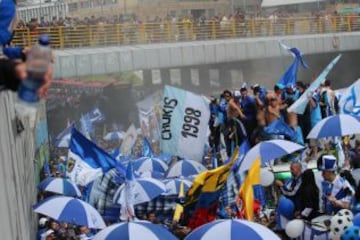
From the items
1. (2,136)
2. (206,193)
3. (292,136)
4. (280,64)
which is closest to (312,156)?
(292,136)

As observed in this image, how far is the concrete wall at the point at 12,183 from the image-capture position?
262 inches

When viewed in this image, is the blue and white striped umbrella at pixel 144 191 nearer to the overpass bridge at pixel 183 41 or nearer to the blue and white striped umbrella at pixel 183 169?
the blue and white striped umbrella at pixel 183 169

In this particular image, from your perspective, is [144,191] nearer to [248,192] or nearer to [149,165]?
[248,192]

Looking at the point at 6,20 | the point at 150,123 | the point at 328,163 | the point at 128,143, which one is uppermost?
the point at 6,20

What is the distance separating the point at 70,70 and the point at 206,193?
49.7 feet

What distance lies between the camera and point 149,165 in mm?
12219

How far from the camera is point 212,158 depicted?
43.7 feet

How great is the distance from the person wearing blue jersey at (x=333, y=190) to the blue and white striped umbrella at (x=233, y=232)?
4.85 feet

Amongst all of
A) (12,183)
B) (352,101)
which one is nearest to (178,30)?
(352,101)

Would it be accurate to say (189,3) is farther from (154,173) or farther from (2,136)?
(2,136)

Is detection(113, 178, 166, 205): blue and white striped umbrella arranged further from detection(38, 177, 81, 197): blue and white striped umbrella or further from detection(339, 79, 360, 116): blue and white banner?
detection(339, 79, 360, 116): blue and white banner

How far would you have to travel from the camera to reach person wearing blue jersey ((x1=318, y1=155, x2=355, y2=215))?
783 cm

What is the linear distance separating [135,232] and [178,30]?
69.1ft

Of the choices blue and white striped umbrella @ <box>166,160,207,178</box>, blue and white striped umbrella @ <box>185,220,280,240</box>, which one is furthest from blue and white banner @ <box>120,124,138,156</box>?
blue and white striped umbrella @ <box>185,220,280,240</box>
